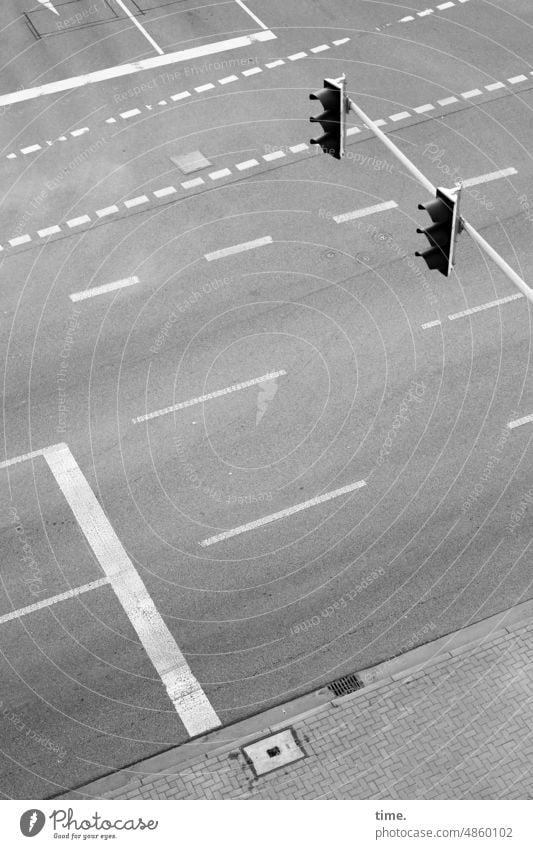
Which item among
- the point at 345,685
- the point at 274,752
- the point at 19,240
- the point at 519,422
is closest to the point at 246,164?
the point at 19,240

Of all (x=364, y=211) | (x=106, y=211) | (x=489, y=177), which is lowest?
(x=489, y=177)

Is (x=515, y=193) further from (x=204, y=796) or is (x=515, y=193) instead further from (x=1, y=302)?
(x=204, y=796)

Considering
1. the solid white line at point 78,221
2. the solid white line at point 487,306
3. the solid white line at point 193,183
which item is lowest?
the solid white line at point 487,306

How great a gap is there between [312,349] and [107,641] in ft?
24.7

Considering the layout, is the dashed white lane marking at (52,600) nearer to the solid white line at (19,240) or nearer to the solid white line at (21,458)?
the solid white line at (21,458)

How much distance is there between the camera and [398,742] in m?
15.9

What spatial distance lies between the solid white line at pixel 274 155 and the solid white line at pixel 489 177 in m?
4.48

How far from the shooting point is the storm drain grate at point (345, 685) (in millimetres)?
16656

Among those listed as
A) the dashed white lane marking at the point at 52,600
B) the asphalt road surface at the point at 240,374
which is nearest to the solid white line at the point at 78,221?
the asphalt road surface at the point at 240,374

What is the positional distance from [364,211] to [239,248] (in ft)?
10.2

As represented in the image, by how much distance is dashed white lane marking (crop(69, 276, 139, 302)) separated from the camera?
23.5m

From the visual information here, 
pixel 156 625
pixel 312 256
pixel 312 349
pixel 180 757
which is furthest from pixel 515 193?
pixel 180 757

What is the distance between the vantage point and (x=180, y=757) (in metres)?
15.9

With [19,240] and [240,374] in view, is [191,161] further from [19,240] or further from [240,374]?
[240,374]
